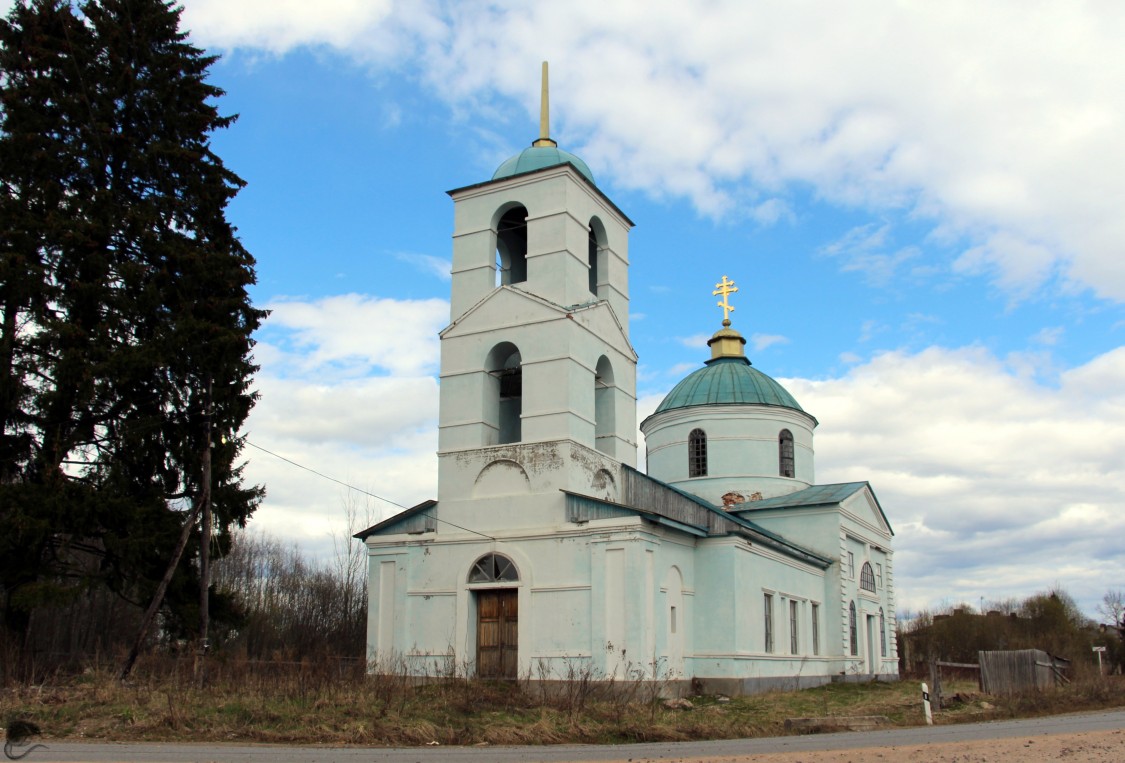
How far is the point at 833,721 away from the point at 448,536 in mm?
10740

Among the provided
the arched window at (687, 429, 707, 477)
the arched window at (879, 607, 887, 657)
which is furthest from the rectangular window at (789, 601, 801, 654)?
the arched window at (879, 607, 887, 657)

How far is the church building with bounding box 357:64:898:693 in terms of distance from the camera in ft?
72.1

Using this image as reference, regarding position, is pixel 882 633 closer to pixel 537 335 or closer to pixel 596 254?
pixel 596 254

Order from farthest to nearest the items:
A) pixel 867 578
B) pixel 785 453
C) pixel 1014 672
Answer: pixel 785 453, pixel 867 578, pixel 1014 672

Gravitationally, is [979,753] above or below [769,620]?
below

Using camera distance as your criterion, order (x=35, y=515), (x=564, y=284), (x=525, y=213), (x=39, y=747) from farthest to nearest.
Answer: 1. (x=525, y=213)
2. (x=564, y=284)
3. (x=35, y=515)
4. (x=39, y=747)

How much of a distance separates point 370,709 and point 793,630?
56.8 ft

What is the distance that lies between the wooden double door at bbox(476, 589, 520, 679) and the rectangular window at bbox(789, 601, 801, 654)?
9.58m

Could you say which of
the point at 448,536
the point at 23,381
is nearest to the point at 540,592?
the point at 448,536

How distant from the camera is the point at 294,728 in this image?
1338 cm

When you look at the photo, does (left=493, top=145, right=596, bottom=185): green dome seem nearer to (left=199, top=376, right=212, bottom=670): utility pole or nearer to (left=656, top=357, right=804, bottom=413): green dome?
(left=199, top=376, right=212, bottom=670): utility pole

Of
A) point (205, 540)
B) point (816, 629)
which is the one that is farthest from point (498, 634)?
point (816, 629)

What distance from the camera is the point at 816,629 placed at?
31.5m

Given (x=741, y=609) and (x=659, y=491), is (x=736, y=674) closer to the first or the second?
(x=741, y=609)
